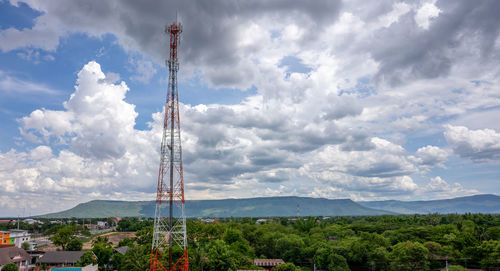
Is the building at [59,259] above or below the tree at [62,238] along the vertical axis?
below

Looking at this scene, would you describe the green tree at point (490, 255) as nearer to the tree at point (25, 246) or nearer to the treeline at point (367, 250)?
the treeline at point (367, 250)

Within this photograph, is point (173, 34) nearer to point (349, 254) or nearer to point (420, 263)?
point (349, 254)

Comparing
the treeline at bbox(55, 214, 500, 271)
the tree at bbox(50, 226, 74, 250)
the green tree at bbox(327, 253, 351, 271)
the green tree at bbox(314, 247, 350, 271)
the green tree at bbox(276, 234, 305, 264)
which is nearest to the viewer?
the treeline at bbox(55, 214, 500, 271)

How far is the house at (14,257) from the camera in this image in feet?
190

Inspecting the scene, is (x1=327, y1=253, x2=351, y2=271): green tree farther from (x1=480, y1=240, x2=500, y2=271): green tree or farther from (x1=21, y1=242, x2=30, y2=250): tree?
(x1=21, y1=242, x2=30, y2=250): tree

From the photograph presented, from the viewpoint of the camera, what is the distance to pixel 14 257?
6175 centimetres

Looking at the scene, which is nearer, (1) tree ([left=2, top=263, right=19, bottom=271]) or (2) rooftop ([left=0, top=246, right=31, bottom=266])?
(1) tree ([left=2, top=263, right=19, bottom=271])

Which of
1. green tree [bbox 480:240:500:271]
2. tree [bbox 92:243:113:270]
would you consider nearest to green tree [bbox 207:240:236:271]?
tree [bbox 92:243:113:270]

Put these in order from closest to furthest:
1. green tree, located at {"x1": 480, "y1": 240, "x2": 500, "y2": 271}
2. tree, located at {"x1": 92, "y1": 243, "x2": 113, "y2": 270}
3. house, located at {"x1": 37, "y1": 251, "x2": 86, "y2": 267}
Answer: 1. green tree, located at {"x1": 480, "y1": 240, "x2": 500, "y2": 271}
2. tree, located at {"x1": 92, "y1": 243, "x2": 113, "y2": 270}
3. house, located at {"x1": 37, "y1": 251, "x2": 86, "y2": 267}

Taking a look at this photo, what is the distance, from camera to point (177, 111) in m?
38.6

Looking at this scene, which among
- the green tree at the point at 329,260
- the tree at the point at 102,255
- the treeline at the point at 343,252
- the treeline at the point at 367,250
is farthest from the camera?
the tree at the point at 102,255

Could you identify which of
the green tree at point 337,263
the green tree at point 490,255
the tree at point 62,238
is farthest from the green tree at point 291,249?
the tree at point 62,238

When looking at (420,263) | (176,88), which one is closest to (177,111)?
(176,88)

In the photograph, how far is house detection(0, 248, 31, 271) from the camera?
→ 57.8 meters
